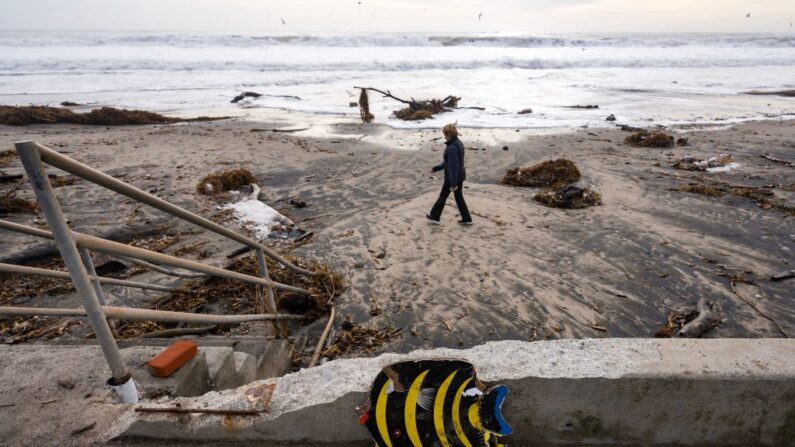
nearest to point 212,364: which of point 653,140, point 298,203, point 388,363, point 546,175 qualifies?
point 388,363

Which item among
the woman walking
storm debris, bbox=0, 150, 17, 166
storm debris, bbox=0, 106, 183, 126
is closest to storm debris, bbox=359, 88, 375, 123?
storm debris, bbox=0, 106, 183, 126

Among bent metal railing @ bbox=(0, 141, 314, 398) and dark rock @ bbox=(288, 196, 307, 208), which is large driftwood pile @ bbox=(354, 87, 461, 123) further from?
bent metal railing @ bbox=(0, 141, 314, 398)

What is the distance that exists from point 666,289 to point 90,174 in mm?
5755

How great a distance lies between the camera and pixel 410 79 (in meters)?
30.0

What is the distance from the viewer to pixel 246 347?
3195mm

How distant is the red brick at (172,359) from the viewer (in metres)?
2.24

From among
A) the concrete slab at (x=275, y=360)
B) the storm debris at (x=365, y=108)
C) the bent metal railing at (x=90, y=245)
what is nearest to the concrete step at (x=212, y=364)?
the concrete slab at (x=275, y=360)

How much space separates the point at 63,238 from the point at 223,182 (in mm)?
7630

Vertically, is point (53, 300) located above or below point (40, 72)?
below

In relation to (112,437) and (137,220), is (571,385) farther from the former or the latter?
(137,220)

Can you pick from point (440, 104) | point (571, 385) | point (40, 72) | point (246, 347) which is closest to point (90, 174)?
point (246, 347)

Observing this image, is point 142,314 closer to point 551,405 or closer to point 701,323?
point 551,405

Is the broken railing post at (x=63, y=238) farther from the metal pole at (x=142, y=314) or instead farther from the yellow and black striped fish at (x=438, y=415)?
the yellow and black striped fish at (x=438, y=415)

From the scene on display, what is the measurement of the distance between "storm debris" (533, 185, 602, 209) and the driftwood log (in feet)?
11.0
